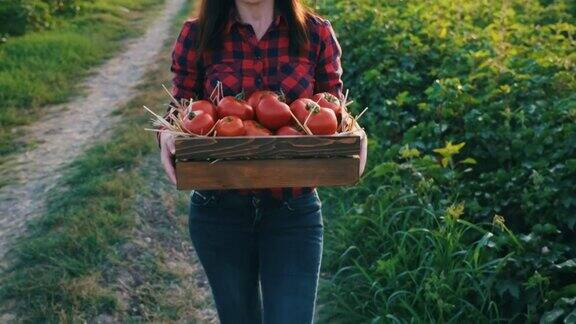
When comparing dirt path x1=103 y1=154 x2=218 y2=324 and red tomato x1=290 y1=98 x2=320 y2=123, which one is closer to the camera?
red tomato x1=290 y1=98 x2=320 y2=123

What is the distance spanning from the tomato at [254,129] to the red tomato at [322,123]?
136mm

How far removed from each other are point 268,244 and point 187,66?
684 mm

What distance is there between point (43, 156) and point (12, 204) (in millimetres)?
1339

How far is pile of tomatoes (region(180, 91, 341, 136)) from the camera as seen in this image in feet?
7.54

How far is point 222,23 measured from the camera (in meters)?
2.70

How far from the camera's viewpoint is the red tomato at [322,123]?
231 centimetres

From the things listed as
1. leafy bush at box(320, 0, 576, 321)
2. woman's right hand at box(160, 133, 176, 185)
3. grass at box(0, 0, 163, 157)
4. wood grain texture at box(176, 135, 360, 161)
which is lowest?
grass at box(0, 0, 163, 157)

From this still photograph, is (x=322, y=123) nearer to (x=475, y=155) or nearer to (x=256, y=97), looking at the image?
(x=256, y=97)

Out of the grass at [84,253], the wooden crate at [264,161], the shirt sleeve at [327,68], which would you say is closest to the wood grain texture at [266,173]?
the wooden crate at [264,161]

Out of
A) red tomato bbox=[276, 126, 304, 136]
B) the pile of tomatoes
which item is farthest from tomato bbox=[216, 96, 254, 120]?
red tomato bbox=[276, 126, 304, 136]

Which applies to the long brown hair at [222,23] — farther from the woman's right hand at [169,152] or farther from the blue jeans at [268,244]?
the blue jeans at [268,244]

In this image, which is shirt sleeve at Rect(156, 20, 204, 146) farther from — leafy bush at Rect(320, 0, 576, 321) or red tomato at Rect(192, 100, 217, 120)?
leafy bush at Rect(320, 0, 576, 321)

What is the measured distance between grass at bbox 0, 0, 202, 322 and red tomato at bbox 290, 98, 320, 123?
2.26m

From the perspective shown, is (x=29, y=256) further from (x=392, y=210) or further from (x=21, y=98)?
(x=21, y=98)
